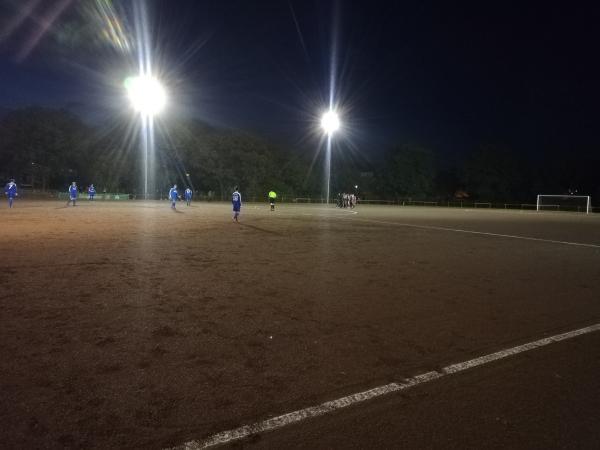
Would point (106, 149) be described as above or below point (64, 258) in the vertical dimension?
above

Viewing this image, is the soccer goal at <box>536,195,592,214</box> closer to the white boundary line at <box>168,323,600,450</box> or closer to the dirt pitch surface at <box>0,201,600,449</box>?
the dirt pitch surface at <box>0,201,600,449</box>

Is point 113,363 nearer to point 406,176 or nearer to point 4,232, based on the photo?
point 4,232

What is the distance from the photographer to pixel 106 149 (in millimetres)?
69438

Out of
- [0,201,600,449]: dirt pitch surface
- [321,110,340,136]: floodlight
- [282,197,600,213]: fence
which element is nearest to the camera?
[0,201,600,449]: dirt pitch surface

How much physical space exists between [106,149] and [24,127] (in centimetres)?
1479

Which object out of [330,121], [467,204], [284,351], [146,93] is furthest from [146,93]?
[467,204]

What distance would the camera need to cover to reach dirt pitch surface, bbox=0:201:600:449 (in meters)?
3.31

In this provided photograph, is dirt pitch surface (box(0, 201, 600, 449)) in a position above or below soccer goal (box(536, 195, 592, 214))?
below

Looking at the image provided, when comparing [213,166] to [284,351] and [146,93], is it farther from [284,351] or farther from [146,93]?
[284,351]

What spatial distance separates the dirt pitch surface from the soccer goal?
52.5 m

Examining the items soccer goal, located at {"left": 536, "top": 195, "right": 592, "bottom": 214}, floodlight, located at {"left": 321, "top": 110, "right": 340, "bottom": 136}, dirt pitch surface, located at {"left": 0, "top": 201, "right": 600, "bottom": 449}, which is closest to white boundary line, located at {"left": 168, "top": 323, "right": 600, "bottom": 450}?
dirt pitch surface, located at {"left": 0, "top": 201, "right": 600, "bottom": 449}

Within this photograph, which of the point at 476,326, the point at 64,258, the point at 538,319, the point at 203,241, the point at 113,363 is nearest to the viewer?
the point at 113,363

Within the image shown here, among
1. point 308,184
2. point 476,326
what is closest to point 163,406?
point 476,326

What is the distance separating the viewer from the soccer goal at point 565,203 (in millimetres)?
54850
